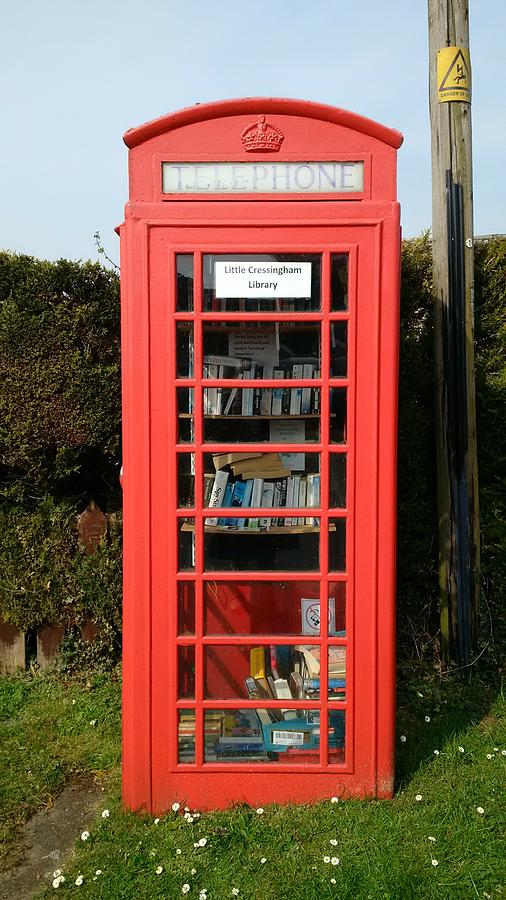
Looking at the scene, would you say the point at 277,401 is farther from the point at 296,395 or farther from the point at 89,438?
the point at 89,438

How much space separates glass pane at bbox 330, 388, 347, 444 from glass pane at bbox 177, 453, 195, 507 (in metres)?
0.58

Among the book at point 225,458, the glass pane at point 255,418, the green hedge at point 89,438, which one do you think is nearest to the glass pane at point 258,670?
the book at point 225,458

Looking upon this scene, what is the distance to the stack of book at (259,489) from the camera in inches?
111

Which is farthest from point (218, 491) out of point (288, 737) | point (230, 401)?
point (288, 737)

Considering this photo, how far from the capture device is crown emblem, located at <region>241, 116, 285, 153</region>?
269 cm

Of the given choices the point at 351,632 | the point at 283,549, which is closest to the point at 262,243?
the point at 283,549

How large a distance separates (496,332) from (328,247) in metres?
1.92

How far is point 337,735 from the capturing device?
2.92 meters

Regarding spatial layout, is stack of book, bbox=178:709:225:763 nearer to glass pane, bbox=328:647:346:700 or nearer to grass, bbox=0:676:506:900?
grass, bbox=0:676:506:900

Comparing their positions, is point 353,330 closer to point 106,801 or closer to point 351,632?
point 351,632

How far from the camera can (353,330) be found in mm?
2723

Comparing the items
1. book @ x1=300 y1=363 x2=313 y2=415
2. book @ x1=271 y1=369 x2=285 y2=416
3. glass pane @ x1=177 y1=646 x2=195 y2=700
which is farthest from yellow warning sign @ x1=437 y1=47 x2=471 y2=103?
glass pane @ x1=177 y1=646 x2=195 y2=700

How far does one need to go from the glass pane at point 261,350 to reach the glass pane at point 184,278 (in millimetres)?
135

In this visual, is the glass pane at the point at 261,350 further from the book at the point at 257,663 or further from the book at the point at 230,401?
the book at the point at 257,663
